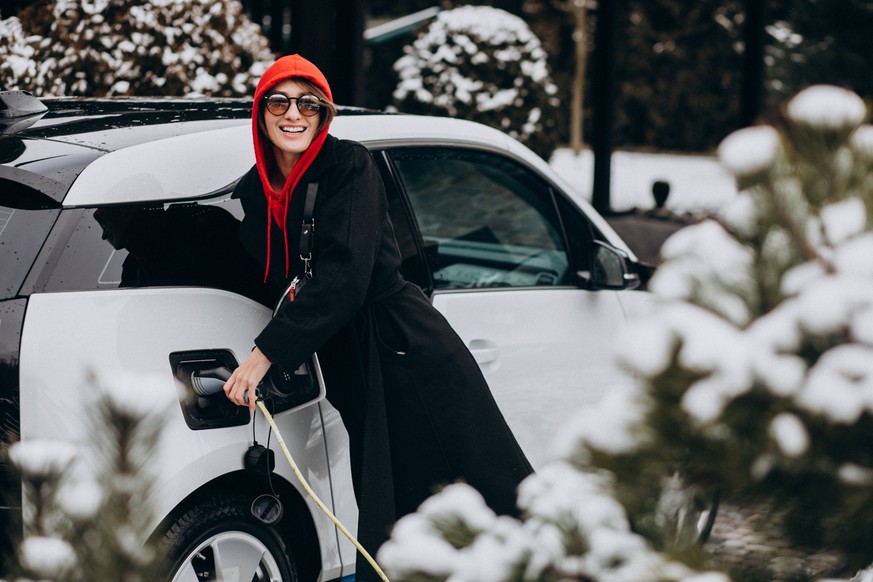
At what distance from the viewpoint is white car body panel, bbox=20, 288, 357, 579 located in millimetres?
2594

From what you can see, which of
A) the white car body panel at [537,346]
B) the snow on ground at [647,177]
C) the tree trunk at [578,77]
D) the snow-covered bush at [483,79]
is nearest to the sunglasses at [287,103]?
the white car body panel at [537,346]

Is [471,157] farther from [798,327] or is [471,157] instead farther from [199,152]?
[798,327]

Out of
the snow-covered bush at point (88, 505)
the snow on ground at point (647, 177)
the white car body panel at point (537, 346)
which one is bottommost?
the snow on ground at point (647, 177)

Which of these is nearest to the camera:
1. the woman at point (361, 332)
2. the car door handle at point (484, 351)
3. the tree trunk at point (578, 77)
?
the woman at point (361, 332)

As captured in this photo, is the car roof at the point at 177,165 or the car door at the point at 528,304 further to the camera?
the car door at the point at 528,304

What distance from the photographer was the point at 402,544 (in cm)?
140

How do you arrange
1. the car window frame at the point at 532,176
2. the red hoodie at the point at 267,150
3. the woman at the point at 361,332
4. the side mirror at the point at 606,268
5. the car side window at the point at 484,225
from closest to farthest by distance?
the woman at the point at 361,332 < the red hoodie at the point at 267,150 < the car window frame at the point at 532,176 < the car side window at the point at 484,225 < the side mirror at the point at 606,268

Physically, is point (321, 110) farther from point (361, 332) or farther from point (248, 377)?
point (248, 377)

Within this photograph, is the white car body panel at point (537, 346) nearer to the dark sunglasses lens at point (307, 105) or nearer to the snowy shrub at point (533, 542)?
the dark sunglasses lens at point (307, 105)

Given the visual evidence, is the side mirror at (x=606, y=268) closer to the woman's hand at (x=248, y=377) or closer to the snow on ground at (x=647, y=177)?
the woman's hand at (x=248, y=377)

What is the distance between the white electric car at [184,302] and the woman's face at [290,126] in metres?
0.20

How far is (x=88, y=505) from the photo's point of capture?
3.70 feet

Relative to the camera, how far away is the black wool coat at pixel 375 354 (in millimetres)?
2883

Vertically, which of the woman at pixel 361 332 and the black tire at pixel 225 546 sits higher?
the woman at pixel 361 332
